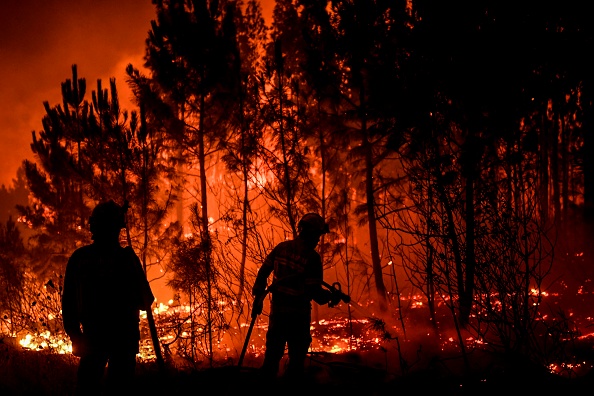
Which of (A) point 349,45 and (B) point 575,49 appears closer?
(B) point 575,49

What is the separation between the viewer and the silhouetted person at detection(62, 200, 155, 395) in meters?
3.64

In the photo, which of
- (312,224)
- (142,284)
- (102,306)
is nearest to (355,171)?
(312,224)

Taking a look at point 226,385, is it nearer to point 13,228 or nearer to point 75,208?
point 75,208

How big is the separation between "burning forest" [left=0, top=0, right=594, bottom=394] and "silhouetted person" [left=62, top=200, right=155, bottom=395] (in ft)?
3.04

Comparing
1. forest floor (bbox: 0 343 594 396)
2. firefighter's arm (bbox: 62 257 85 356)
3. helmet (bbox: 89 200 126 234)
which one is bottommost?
forest floor (bbox: 0 343 594 396)

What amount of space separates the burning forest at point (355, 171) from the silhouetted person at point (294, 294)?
531mm

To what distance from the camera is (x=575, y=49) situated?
8.39m

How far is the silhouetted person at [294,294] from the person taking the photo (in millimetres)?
4688

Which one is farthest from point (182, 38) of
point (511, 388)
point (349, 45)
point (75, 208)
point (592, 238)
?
point (592, 238)

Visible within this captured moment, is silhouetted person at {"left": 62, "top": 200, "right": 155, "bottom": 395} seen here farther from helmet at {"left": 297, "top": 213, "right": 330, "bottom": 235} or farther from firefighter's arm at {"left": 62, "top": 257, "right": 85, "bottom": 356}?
helmet at {"left": 297, "top": 213, "right": 330, "bottom": 235}

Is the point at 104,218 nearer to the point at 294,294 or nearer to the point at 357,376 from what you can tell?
the point at 294,294

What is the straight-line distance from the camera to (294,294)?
471 cm

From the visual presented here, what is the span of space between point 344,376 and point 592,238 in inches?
481

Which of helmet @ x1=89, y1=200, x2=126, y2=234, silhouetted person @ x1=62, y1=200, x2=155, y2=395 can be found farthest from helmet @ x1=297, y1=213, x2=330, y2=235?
helmet @ x1=89, y1=200, x2=126, y2=234
